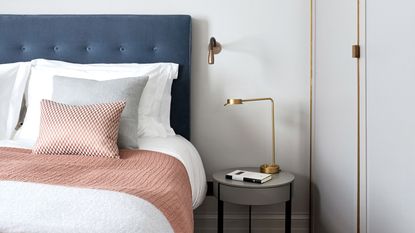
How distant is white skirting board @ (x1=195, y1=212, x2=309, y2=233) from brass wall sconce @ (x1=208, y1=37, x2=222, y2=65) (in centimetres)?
100

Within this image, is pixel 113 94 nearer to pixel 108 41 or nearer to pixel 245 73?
pixel 108 41

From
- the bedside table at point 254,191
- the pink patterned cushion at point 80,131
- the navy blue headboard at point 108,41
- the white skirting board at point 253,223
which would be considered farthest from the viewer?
the white skirting board at point 253,223

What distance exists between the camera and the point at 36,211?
100cm

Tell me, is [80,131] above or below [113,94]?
below

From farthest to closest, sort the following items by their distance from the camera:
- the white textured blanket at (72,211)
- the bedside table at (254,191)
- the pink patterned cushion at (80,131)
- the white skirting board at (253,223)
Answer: the white skirting board at (253,223) → the bedside table at (254,191) → the pink patterned cushion at (80,131) → the white textured blanket at (72,211)

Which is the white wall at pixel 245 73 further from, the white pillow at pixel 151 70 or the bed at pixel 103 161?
the white pillow at pixel 151 70

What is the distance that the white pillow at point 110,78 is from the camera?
2.38 metres

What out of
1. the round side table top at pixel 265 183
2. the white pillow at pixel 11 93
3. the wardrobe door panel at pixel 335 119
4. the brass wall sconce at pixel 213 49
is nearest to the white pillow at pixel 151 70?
the white pillow at pixel 11 93

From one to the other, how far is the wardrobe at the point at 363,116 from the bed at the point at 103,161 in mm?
710

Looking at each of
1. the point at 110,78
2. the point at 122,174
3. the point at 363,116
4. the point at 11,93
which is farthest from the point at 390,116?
the point at 11,93

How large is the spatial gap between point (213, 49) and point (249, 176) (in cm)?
80

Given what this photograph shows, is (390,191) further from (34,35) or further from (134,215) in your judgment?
(34,35)

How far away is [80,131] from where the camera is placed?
1975 millimetres

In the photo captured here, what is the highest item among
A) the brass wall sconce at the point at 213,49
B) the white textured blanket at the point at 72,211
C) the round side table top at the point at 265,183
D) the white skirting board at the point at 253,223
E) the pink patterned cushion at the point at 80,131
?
the brass wall sconce at the point at 213,49
